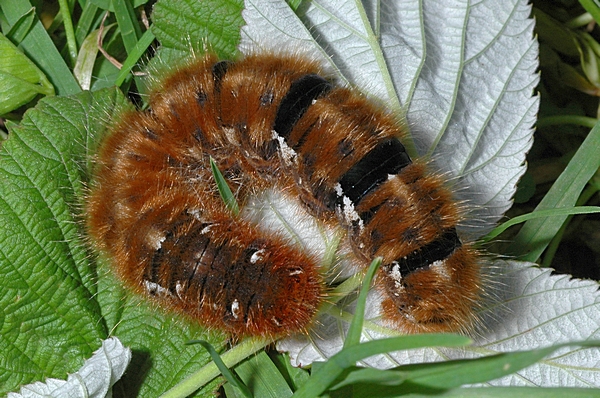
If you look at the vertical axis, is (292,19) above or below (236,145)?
above

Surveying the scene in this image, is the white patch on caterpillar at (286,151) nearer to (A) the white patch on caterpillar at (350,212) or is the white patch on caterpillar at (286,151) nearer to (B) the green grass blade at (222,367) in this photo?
(A) the white patch on caterpillar at (350,212)

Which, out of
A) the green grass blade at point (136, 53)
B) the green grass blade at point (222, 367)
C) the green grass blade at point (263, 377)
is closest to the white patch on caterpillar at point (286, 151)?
the green grass blade at point (222, 367)

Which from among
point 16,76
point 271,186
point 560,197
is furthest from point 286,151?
point 16,76

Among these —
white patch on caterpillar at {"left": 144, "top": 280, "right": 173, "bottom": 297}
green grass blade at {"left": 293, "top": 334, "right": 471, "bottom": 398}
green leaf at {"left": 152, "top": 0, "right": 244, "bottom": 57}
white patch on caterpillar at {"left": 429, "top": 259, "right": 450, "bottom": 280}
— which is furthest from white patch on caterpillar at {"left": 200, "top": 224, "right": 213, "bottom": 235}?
green leaf at {"left": 152, "top": 0, "right": 244, "bottom": 57}

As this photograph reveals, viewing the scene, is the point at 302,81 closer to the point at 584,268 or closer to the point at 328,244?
the point at 328,244

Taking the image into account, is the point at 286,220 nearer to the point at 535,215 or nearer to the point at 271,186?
the point at 271,186

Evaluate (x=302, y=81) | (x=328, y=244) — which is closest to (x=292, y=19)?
(x=302, y=81)
